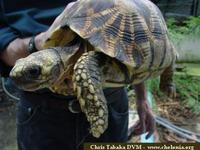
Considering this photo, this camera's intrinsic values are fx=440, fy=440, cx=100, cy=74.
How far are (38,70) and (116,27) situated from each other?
0.19 meters

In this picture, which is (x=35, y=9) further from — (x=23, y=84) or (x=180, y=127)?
(x=180, y=127)

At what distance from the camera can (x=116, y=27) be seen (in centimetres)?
95

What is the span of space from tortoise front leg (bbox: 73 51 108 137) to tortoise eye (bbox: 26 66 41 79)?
3.4 inches

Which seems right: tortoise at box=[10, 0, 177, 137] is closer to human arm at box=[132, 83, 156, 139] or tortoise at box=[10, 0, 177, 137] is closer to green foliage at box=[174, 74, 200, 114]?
human arm at box=[132, 83, 156, 139]

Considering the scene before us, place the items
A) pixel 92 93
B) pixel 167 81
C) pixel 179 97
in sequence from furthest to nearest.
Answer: pixel 179 97
pixel 167 81
pixel 92 93

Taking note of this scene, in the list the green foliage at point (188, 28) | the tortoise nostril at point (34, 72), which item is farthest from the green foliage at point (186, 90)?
the tortoise nostril at point (34, 72)

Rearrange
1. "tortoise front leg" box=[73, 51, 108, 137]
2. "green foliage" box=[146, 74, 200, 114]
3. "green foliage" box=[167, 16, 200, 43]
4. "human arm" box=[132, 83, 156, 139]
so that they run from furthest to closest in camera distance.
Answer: "green foliage" box=[167, 16, 200, 43]
"green foliage" box=[146, 74, 200, 114]
"human arm" box=[132, 83, 156, 139]
"tortoise front leg" box=[73, 51, 108, 137]

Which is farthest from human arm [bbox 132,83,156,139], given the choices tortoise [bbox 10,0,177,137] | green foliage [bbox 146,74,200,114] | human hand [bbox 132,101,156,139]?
green foliage [bbox 146,74,200,114]

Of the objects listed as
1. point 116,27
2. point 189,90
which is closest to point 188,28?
point 189,90

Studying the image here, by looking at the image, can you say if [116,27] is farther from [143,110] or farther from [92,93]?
[143,110]

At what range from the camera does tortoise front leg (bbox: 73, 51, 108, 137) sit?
2.81 ft

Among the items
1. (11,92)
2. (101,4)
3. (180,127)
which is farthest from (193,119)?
(101,4)

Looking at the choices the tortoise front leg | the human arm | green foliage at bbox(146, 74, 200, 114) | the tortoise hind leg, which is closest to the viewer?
the tortoise front leg

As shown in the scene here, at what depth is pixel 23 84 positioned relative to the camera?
913mm
